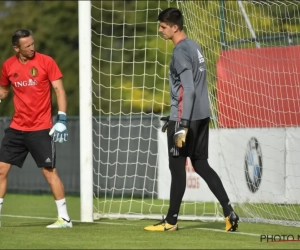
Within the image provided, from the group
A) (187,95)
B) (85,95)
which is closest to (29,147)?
(85,95)

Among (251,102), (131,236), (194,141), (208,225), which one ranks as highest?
(251,102)

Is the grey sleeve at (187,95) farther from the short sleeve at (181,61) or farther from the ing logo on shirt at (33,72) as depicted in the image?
the ing logo on shirt at (33,72)

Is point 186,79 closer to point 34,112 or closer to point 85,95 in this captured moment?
point 34,112

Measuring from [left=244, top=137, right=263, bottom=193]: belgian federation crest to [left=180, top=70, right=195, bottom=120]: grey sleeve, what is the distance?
4864 mm

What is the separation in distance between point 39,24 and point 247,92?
22.2 metres

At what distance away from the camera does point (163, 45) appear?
26.5 meters

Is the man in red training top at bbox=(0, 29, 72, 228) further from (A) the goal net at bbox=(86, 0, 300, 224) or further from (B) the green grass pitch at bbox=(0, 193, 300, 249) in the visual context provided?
(A) the goal net at bbox=(86, 0, 300, 224)

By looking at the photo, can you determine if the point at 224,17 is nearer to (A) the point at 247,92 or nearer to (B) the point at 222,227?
(A) the point at 247,92

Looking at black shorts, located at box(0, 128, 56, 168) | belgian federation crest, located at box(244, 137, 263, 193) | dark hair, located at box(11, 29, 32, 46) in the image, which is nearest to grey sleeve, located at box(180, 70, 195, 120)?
black shorts, located at box(0, 128, 56, 168)

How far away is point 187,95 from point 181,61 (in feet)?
1.11

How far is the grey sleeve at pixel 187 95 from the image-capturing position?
10031 mm

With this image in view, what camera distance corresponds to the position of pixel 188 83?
1005 centimetres

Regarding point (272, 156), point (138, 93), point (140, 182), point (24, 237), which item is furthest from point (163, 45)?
point (24, 237)

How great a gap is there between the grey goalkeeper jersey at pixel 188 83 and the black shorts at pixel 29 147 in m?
1.38
